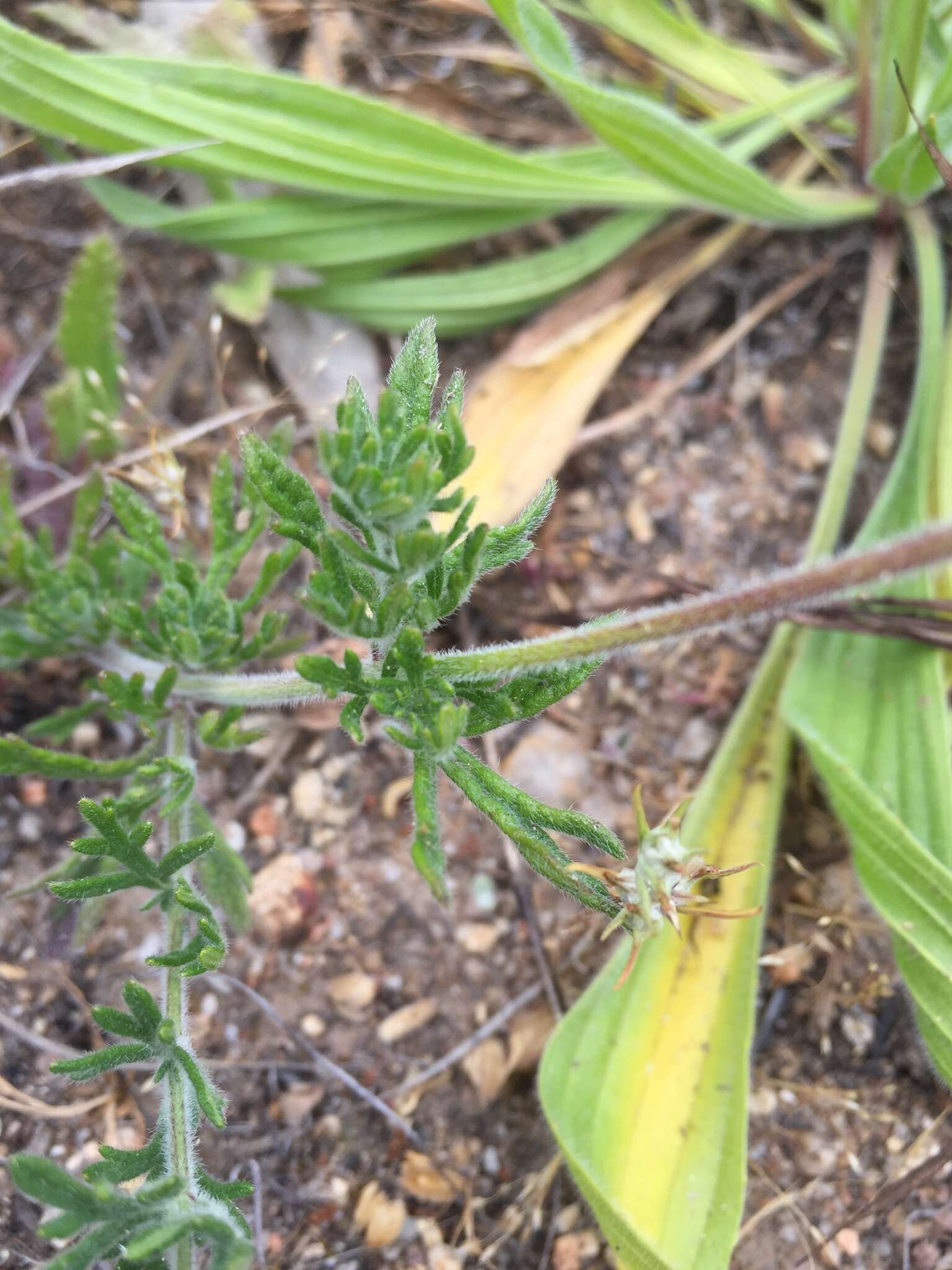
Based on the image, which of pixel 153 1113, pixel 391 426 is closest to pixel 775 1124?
pixel 153 1113

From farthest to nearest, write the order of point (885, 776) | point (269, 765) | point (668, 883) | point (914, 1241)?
1. point (269, 765)
2. point (885, 776)
3. point (914, 1241)
4. point (668, 883)

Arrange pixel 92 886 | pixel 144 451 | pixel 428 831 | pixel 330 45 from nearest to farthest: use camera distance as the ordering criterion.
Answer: pixel 428 831 < pixel 92 886 < pixel 144 451 < pixel 330 45

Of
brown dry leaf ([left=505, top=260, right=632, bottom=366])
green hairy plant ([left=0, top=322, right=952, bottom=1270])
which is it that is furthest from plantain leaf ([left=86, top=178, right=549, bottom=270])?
green hairy plant ([left=0, top=322, right=952, bottom=1270])

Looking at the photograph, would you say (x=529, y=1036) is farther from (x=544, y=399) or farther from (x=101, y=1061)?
(x=544, y=399)

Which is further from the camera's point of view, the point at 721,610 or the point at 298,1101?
the point at 298,1101

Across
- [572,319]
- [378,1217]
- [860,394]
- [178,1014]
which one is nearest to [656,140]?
[572,319]

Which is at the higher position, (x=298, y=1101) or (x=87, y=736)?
(x=87, y=736)

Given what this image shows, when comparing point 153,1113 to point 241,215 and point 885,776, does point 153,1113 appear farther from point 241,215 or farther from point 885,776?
point 241,215
